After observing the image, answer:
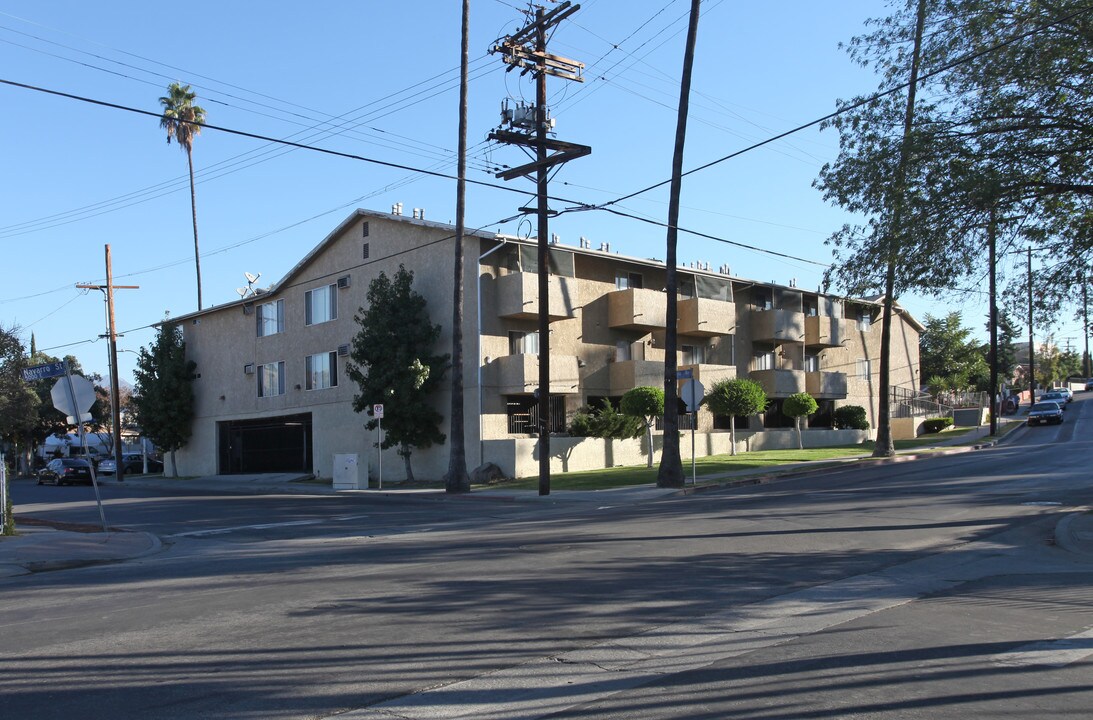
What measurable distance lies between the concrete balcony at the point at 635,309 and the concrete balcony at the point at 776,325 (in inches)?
319

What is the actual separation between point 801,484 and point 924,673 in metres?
19.0

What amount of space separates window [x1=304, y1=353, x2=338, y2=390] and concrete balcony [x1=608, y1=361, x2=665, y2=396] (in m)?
12.2

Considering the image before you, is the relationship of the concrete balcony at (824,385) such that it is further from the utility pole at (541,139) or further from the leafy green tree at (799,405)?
the utility pole at (541,139)

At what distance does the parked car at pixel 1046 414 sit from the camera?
52.6m

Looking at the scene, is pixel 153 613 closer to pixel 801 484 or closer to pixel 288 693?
pixel 288 693

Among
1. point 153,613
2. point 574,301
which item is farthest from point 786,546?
point 574,301

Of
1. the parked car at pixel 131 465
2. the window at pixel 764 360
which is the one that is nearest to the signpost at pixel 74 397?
the window at pixel 764 360

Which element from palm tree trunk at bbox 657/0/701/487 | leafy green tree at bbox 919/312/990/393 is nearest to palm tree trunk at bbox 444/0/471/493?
palm tree trunk at bbox 657/0/701/487

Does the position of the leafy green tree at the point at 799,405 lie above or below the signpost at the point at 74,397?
below

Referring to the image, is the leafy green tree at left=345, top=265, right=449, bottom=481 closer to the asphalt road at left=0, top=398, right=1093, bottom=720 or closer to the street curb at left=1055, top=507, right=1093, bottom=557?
the asphalt road at left=0, top=398, right=1093, bottom=720

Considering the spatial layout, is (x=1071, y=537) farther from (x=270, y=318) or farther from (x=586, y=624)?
(x=270, y=318)

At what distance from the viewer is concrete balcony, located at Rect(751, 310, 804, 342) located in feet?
137

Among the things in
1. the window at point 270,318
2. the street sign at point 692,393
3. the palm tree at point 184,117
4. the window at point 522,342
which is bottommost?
the street sign at point 692,393

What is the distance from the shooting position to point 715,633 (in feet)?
24.5
